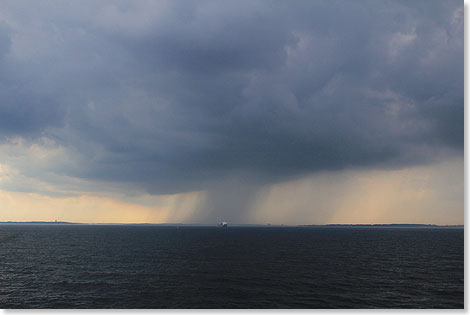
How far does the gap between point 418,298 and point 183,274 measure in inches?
1579

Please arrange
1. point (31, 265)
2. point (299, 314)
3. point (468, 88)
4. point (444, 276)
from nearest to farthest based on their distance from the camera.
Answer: point (299, 314), point (468, 88), point (444, 276), point (31, 265)

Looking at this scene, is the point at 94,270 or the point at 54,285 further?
the point at 94,270

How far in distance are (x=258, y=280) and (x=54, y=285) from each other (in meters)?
34.9

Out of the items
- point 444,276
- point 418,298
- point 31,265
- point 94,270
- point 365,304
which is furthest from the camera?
point 31,265

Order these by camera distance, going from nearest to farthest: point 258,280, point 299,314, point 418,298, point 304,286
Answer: point 299,314
point 418,298
point 304,286
point 258,280

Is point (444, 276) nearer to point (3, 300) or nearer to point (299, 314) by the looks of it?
point (299, 314)

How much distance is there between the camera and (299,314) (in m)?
25.1

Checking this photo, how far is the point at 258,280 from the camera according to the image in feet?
169

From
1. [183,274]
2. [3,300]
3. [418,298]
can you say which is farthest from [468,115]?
[3,300]

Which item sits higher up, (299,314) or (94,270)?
(299,314)

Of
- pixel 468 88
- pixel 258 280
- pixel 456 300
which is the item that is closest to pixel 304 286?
pixel 258 280

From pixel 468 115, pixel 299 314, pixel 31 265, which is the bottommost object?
pixel 31 265

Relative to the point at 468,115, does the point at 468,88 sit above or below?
above

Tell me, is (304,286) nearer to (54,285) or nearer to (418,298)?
(418,298)
